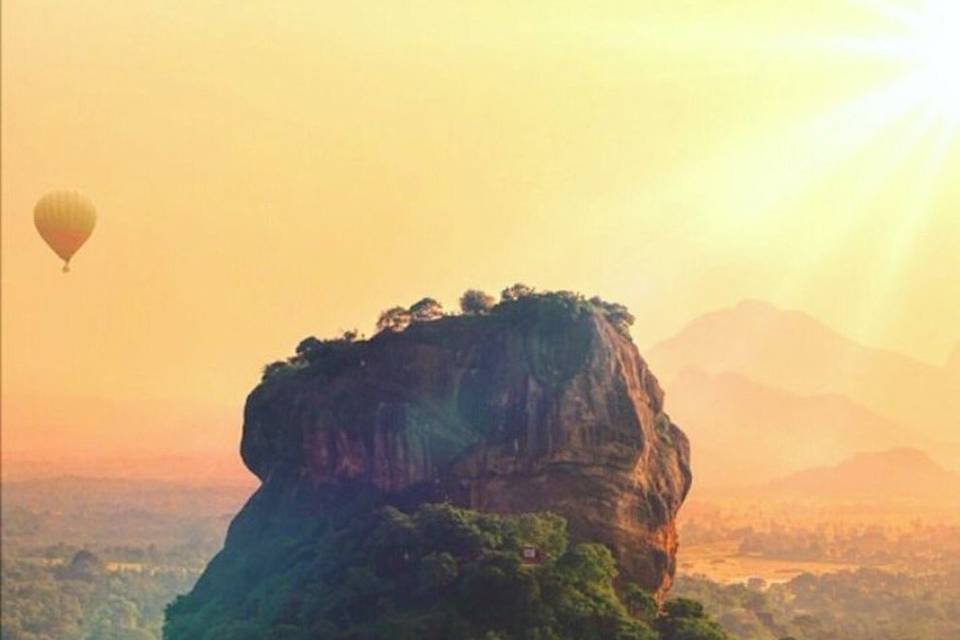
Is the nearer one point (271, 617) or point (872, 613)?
point (271, 617)

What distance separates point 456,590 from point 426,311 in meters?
15.7

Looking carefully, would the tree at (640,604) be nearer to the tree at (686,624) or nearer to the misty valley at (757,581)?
the tree at (686,624)

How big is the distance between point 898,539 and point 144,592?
93068mm

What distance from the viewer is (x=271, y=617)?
4362cm

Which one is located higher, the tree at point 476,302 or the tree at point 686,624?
the tree at point 476,302

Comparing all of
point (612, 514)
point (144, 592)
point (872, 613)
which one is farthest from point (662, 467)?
point (144, 592)

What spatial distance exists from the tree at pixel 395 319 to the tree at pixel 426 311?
299 millimetres

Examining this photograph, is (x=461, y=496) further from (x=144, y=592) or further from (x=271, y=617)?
(x=144, y=592)

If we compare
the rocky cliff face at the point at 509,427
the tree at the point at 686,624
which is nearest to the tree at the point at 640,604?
the tree at the point at 686,624

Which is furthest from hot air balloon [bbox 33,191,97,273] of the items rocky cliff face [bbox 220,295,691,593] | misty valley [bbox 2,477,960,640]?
misty valley [bbox 2,477,960,640]

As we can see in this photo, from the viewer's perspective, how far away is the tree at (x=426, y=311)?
5366 cm

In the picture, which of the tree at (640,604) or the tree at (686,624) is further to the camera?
the tree at (640,604)

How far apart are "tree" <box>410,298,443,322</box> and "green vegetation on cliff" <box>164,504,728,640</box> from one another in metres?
9.83

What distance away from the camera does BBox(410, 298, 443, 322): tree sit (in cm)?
5366
